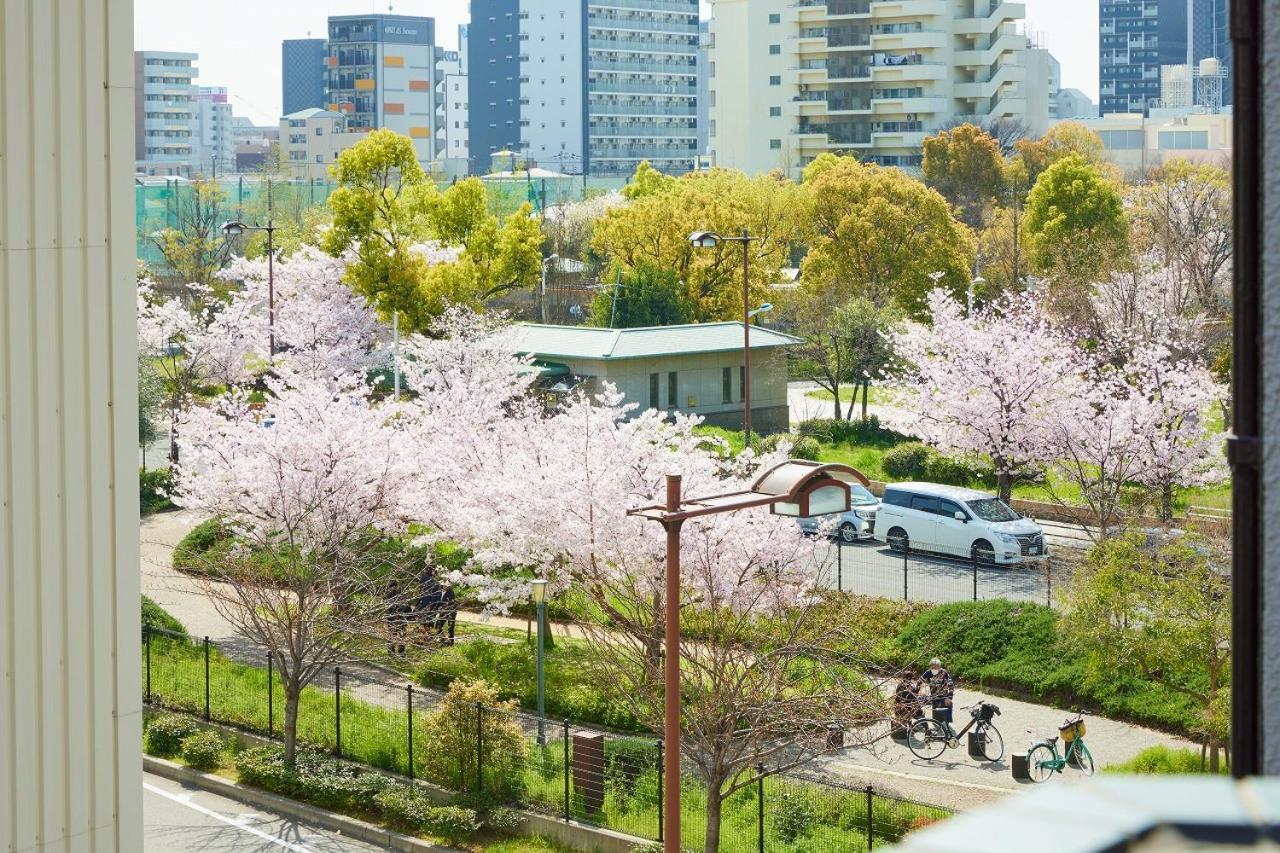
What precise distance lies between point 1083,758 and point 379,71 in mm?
148725

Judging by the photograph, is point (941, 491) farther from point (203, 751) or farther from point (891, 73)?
point (891, 73)

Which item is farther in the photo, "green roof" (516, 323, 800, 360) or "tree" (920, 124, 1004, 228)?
"tree" (920, 124, 1004, 228)

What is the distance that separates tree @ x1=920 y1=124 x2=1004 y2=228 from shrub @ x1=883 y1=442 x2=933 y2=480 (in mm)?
42027

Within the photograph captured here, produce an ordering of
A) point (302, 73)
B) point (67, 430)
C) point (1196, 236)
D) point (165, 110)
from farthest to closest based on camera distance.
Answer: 1. point (302, 73)
2. point (165, 110)
3. point (1196, 236)
4. point (67, 430)

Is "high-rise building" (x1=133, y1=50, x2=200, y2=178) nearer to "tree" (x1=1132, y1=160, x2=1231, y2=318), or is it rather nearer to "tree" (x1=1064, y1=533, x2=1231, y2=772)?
"tree" (x1=1132, y1=160, x2=1231, y2=318)

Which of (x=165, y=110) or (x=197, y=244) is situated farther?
(x=165, y=110)

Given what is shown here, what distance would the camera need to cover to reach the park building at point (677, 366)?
128 ft

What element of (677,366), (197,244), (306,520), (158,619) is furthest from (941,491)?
(197,244)

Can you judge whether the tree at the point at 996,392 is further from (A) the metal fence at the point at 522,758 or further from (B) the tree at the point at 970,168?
(B) the tree at the point at 970,168

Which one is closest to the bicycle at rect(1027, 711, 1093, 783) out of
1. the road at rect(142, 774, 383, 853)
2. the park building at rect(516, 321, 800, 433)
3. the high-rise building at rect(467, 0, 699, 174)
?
the road at rect(142, 774, 383, 853)

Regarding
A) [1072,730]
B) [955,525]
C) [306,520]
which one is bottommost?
[1072,730]

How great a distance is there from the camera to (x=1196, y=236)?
37250mm

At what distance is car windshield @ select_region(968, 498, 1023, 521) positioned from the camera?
2727 centimetres

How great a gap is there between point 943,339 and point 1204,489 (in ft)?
20.4
